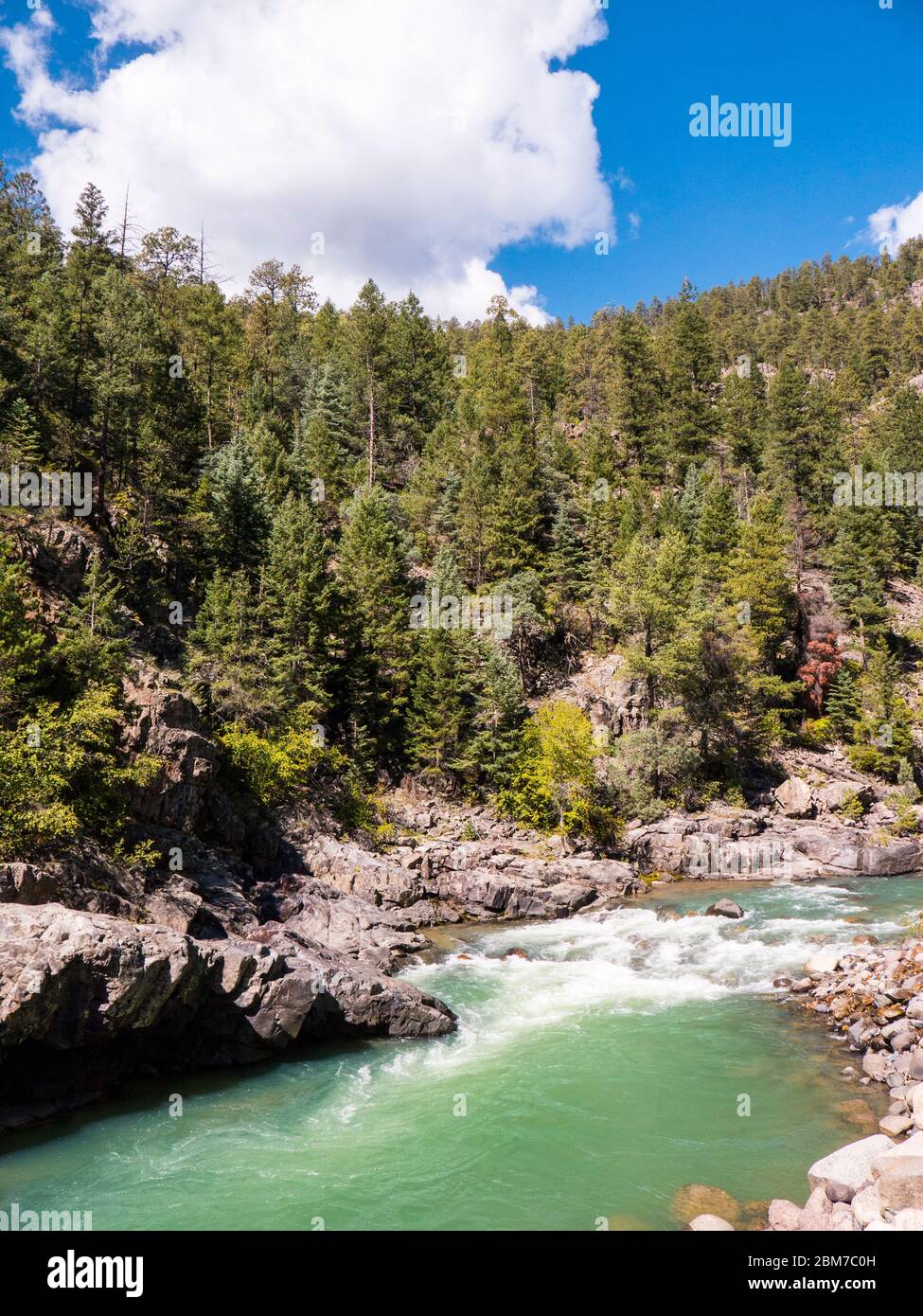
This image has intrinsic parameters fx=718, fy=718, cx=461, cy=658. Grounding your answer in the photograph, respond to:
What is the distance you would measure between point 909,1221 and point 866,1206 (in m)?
0.94

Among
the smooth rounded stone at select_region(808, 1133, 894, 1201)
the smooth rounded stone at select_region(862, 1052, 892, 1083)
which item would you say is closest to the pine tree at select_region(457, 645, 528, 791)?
the smooth rounded stone at select_region(862, 1052, 892, 1083)

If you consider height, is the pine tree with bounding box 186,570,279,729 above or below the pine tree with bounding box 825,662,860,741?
above

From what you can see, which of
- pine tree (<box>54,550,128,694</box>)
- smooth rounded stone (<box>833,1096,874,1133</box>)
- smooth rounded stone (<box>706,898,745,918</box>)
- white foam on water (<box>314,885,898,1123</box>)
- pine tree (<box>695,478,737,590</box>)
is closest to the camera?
smooth rounded stone (<box>833,1096,874,1133</box>)

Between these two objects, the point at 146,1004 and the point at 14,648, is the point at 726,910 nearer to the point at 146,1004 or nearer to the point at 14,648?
the point at 146,1004

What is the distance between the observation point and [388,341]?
2432 inches

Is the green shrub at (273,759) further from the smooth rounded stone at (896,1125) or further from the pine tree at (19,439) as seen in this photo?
the smooth rounded stone at (896,1125)

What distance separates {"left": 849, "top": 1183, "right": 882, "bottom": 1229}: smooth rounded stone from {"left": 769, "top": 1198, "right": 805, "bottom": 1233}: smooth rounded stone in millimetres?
868

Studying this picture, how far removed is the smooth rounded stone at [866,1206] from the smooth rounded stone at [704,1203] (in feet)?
6.42

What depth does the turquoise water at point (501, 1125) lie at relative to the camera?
12352mm

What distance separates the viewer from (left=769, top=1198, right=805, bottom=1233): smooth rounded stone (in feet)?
35.9

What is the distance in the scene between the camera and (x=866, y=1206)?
34.0 ft

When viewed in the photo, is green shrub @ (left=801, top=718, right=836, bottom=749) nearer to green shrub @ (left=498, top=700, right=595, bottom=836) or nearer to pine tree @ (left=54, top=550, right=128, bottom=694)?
green shrub @ (left=498, top=700, right=595, bottom=836)

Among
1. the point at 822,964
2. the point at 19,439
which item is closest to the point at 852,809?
the point at 822,964
